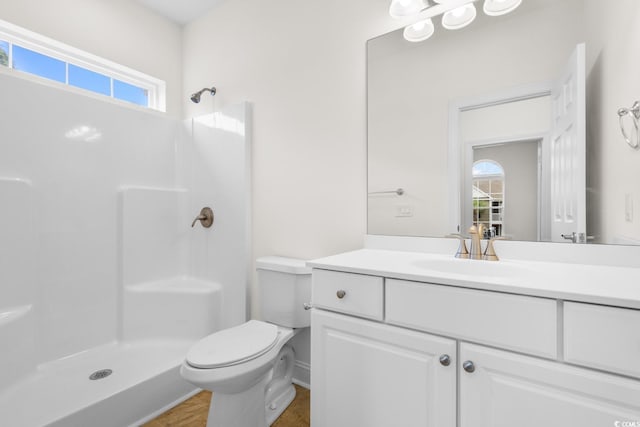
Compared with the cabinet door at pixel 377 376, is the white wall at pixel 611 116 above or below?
above

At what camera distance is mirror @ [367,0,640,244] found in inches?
42.5

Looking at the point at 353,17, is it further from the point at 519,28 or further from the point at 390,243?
the point at 390,243

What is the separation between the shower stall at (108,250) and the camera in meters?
1.59

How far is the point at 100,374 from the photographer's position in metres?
1.72

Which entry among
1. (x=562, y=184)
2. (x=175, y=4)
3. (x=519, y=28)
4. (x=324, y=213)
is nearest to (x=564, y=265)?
(x=562, y=184)

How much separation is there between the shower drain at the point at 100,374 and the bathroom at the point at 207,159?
5cm

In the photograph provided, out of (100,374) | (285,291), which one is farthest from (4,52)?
(285,291)

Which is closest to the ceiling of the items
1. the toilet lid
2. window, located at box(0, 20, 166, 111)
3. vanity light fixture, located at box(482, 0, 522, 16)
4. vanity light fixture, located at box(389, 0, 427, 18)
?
window, located at box(0, 20, 166, 111)

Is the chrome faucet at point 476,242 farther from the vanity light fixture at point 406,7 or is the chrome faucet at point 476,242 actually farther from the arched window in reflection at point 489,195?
the vanity light fixture at point 406,7

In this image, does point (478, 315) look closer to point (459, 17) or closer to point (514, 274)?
point (514, 274)

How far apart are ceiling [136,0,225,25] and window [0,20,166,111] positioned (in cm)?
55

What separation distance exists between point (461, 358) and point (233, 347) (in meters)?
0.92

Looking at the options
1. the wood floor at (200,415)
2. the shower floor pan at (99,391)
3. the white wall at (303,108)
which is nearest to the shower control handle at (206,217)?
the white wall at (303,108)

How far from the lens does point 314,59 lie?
6.08 feet
